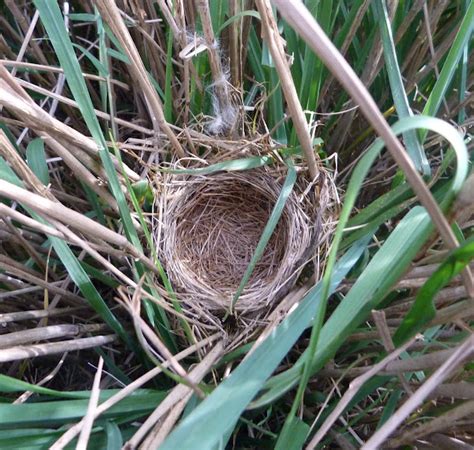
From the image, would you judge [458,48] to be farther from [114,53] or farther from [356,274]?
[114,53]

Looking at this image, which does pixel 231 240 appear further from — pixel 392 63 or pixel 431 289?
pixel 431 289

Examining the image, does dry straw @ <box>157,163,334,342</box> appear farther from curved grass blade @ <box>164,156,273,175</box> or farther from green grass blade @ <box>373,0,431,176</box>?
green grass blade @ <box>373,0,431,176</box>

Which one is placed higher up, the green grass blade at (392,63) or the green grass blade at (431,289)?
the green grass blade at (392,63)

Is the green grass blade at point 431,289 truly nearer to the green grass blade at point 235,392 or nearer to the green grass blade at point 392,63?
the green grass blade at point 235,392

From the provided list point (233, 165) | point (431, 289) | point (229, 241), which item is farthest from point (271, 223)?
point (229, 241)

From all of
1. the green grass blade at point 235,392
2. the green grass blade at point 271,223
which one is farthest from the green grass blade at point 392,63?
the green grass blade at point 235,392

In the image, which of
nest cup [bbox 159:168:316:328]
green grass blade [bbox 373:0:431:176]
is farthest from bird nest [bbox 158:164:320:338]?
green grass blade [bbox 373:0:431:176]

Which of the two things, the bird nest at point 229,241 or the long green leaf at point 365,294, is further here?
the bird nest at point 229,241


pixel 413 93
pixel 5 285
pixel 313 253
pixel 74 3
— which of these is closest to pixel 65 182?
pixel 5 285

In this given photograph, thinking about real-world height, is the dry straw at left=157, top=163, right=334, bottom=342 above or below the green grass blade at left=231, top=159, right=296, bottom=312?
below
